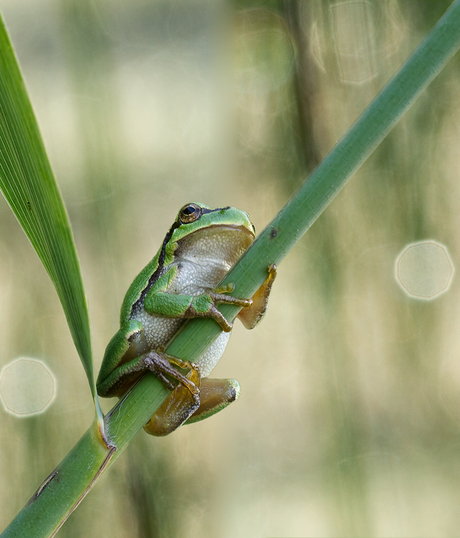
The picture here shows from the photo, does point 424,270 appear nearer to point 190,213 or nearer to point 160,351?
point 190,213

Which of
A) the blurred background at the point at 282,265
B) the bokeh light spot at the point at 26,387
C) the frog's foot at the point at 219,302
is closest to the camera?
the frog's foot at the point at 219,302

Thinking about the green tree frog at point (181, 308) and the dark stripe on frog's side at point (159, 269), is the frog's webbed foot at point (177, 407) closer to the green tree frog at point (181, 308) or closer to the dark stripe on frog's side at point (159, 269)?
the green tree frog at point (181, 308)

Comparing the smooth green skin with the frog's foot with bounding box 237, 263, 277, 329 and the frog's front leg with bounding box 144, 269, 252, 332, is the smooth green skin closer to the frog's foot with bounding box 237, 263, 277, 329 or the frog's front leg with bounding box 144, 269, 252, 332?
the frog's front leg with bounding box 144, 269, 252, 332

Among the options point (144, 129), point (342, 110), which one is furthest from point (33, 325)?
A: point (342, 110)

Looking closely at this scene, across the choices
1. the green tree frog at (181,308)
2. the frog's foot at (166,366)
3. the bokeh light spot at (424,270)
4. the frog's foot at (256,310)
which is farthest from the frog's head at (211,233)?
the bokeh light spot at (424,270)

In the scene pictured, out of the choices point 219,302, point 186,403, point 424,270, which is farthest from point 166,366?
point 424,270

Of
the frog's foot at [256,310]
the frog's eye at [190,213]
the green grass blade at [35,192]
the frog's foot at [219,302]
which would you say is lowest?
the frog's foot at [256,310]

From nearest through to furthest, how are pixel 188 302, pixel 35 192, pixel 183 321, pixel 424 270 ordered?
pixel 35 192, pixel 188 302, pixel 183 321, pixel 424 270
